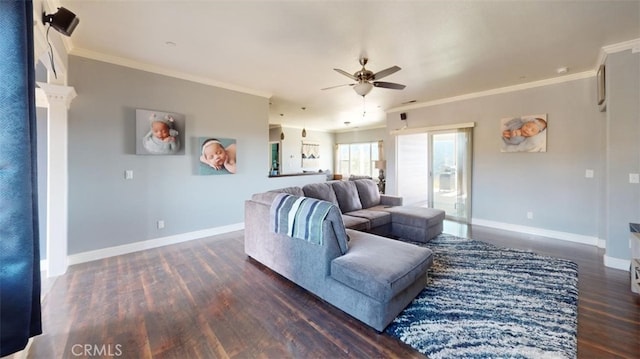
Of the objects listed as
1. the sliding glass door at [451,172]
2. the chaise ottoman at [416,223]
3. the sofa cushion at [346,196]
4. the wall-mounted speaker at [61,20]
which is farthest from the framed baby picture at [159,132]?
the sliding glass door at [451,172]

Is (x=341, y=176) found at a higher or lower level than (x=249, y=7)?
lower

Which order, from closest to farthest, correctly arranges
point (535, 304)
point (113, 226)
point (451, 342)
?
point (451, 342) → point (535, 304) → point (113, 226)

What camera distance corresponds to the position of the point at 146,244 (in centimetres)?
405

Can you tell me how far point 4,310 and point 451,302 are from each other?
290 cm

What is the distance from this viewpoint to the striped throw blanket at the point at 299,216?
8.05 ft

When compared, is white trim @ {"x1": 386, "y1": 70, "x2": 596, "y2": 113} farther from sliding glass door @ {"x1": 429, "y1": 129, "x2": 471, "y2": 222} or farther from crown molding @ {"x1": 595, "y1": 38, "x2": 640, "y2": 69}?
crown molding @ {"x1": 595, "y1": 38, "x2": 640, "y2": 69}

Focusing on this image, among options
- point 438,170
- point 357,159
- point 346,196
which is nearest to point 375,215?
point 346,196

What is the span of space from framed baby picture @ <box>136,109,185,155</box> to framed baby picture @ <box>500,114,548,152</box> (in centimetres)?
588

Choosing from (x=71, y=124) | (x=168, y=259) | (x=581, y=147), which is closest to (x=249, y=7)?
(x=71, y=124)

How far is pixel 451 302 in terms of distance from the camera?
7.98ft

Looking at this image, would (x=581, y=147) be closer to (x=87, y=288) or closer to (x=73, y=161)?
(x=87, y=288)

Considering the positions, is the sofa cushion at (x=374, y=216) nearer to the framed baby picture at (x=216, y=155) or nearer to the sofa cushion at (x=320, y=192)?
the sofa cushion at (x=320, y=192)

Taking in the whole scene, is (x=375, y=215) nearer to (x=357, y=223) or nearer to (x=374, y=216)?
(x=374, y=216)

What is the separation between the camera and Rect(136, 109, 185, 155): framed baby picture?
154 inches
